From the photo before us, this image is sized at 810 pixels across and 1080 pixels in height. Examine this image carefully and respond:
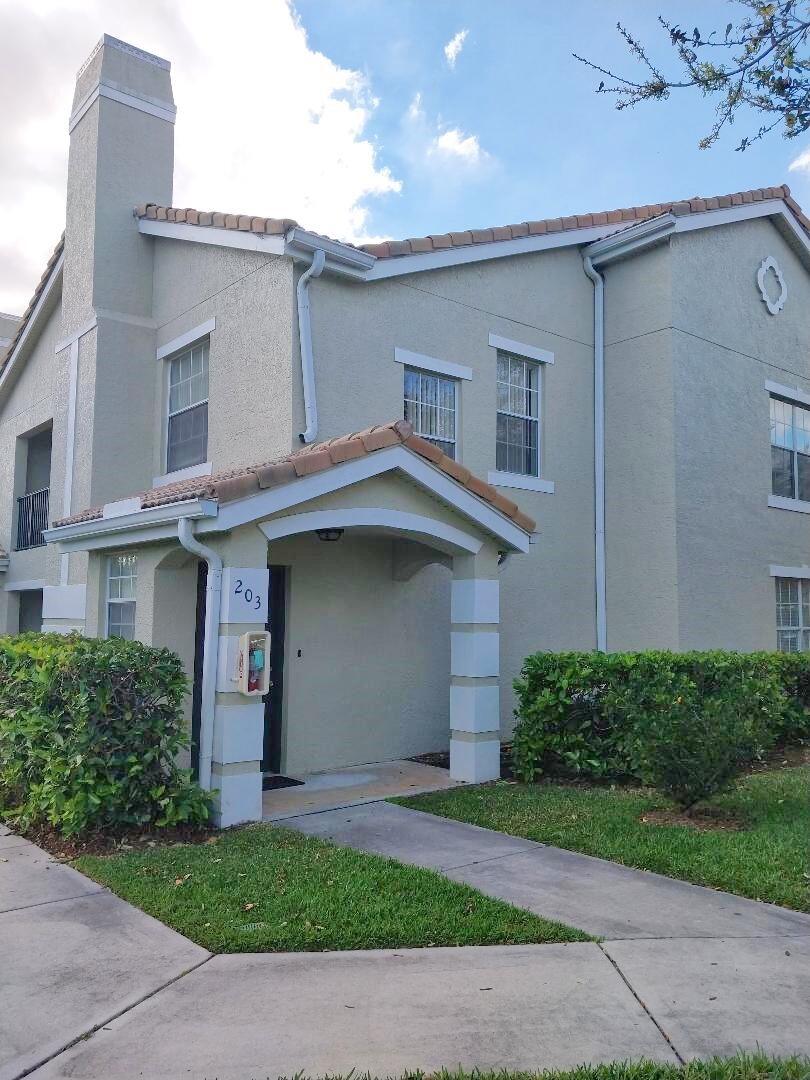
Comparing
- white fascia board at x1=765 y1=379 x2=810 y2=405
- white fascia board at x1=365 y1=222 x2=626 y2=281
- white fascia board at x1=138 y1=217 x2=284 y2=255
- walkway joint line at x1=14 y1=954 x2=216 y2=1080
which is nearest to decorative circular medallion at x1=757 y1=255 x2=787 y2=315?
white fascia board at x1=765 y1=379 x2=810 y2=405

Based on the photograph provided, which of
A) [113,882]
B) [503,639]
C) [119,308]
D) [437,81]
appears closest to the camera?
[113,882]

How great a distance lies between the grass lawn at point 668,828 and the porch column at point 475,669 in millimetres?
336

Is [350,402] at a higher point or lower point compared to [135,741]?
higher

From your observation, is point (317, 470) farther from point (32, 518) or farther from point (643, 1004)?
point (32, 518)

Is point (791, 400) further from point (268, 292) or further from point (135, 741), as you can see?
point (135, 741)

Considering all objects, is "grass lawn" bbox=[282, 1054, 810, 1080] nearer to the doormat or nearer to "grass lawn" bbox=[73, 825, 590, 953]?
"grass lawn" bbox=[73, 825, 590, 953]

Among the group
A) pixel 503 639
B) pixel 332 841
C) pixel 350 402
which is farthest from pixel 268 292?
pixel 332 841

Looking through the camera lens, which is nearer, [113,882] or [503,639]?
[113,882]

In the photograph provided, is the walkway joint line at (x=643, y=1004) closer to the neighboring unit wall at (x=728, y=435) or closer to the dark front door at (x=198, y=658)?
the dark front door at (x=198, y=658)

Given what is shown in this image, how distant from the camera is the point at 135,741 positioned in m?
6.72

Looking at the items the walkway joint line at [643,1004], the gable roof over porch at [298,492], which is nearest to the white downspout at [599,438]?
the gable roof over porch at [298,492]

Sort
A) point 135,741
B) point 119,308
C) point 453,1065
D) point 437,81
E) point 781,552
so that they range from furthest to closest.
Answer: point 781,552
point 119,308
point 437,81
point 135,741
point 453,1065

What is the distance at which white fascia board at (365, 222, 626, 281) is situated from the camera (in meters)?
9.76

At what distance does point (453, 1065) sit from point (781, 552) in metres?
11.7
